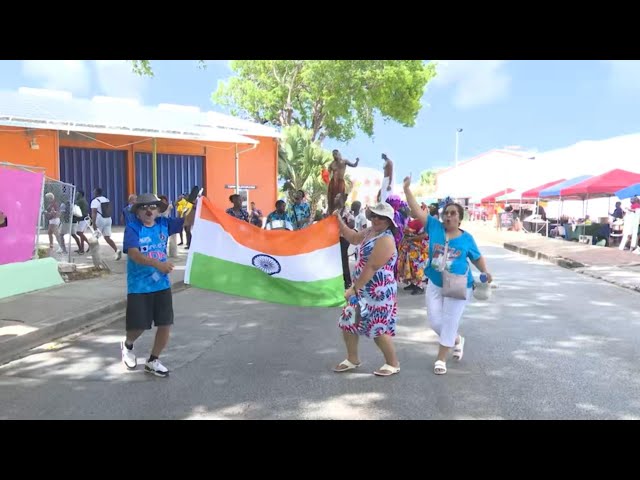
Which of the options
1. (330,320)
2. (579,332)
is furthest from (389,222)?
(579,332)

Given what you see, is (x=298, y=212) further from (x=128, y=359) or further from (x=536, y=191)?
(x=536, y=191)

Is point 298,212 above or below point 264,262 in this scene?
above

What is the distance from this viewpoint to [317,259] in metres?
6.00

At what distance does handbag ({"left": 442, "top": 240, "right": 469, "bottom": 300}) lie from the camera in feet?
16.9

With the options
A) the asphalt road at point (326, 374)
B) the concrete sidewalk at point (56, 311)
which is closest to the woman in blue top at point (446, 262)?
the asphalt road at point (326, 374)

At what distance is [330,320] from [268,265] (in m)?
1.94

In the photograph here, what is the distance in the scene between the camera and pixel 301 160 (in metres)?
32.0

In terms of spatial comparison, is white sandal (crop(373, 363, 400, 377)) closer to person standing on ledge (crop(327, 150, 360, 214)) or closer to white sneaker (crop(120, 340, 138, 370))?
white sneaker (crop(120, 340, 138, 370))

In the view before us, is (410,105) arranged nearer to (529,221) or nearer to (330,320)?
(529,221)

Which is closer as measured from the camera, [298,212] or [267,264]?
[267,264]

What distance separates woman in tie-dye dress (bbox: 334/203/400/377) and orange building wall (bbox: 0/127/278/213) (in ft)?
63.4

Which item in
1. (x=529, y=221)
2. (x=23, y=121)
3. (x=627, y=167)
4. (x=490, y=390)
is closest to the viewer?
(x=490, y=390)

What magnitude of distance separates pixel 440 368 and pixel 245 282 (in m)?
2.31

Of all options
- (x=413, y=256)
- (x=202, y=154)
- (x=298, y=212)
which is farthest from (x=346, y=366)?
(x=202, y=154)
